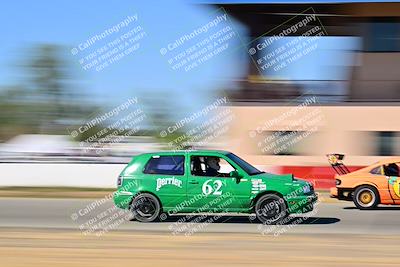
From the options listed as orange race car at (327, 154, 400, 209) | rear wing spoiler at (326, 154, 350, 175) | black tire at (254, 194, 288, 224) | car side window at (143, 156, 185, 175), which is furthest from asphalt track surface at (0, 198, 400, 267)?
rear wing spoiler at (326, 154, 350, 175)

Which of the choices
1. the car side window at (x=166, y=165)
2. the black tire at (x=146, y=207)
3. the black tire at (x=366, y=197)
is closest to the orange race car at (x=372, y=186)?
the black tire at (x=366, y=197)

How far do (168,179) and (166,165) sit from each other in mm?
318

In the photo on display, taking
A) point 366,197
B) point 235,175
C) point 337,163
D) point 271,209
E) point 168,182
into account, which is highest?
point 337,163

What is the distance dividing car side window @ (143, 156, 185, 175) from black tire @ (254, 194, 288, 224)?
1.67 meters

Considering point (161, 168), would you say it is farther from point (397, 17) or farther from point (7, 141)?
point (7, 141)

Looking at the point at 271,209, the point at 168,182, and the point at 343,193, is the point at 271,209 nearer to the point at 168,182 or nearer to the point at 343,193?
the point at 168,182

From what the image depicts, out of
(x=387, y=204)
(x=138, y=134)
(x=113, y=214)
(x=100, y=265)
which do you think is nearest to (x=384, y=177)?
(x=387, y=204)

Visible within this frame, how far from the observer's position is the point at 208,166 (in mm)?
14781

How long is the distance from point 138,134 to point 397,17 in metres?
35.1

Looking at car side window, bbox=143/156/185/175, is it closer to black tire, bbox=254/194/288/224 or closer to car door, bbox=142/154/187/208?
car door, bbox=142/154/187/208

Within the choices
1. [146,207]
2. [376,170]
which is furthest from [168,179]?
[376,170]

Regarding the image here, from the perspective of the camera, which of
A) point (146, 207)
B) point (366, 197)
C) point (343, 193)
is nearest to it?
point (146, 207)

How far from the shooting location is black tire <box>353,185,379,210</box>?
57.6 feet

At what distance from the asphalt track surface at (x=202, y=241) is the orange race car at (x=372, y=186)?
0.49 m
